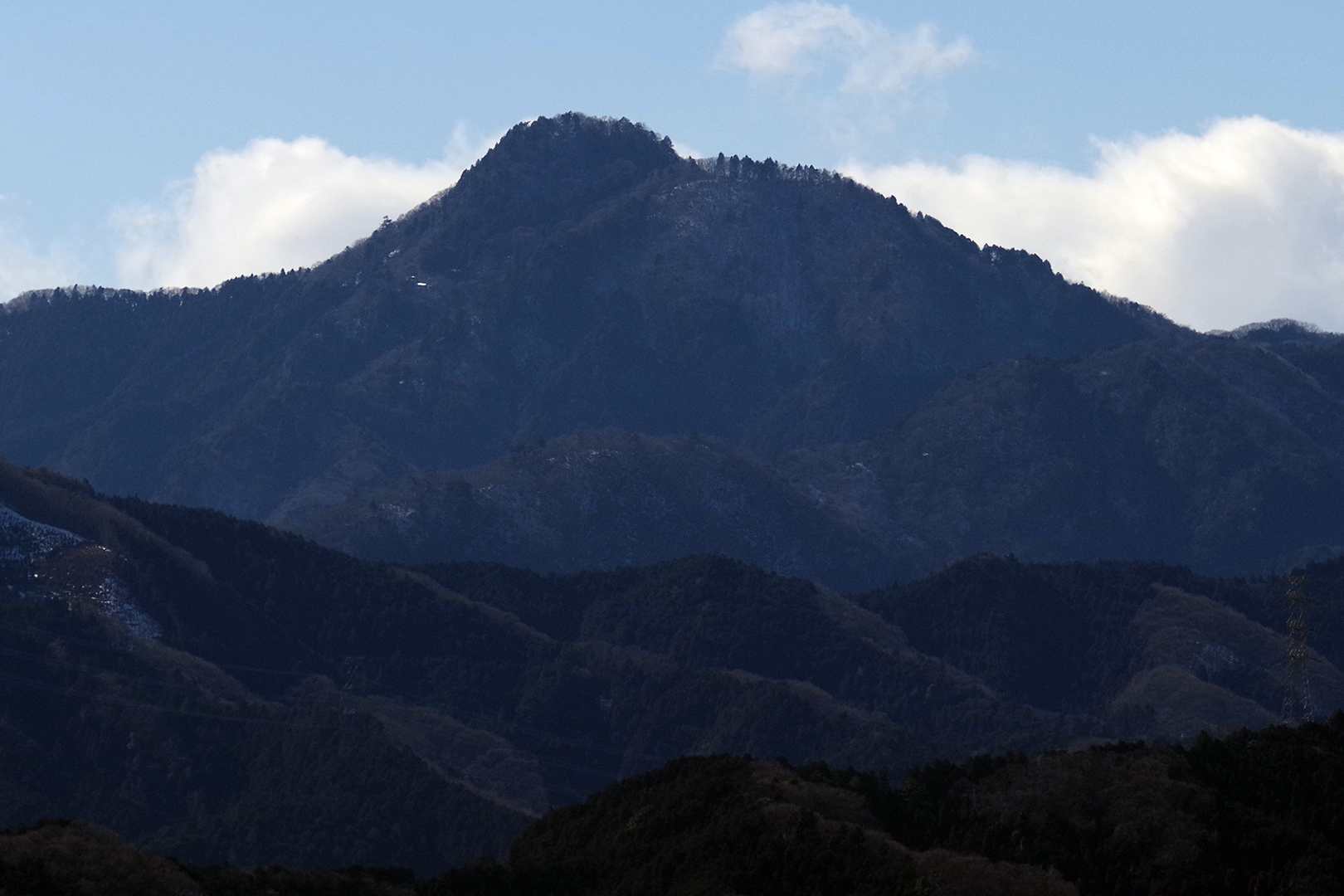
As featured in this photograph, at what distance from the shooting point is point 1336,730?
119750 mm

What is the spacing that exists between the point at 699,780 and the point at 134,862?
34.8 metres

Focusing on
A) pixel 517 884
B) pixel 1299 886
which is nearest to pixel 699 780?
pixel 517 884

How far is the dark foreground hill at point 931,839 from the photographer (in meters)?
96.7

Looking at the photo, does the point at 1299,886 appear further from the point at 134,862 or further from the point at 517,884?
the point at 134,862

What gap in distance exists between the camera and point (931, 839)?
354 ft

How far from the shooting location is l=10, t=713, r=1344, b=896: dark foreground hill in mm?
96688

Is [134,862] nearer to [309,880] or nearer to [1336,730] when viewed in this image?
[309,880]

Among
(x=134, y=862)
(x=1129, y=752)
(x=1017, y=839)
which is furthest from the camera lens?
(x=1129, y=752)

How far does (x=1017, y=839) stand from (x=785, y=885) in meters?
13.1

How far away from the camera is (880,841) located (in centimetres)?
10250

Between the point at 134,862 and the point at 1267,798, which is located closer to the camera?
the point at 134,862

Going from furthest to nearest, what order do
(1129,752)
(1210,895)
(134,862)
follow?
(1129,752), (1210,895), (134,862)

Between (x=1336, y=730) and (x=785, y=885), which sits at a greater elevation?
(x=1336, y=730)

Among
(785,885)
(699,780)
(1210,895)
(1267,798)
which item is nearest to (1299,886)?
(1210,895)
